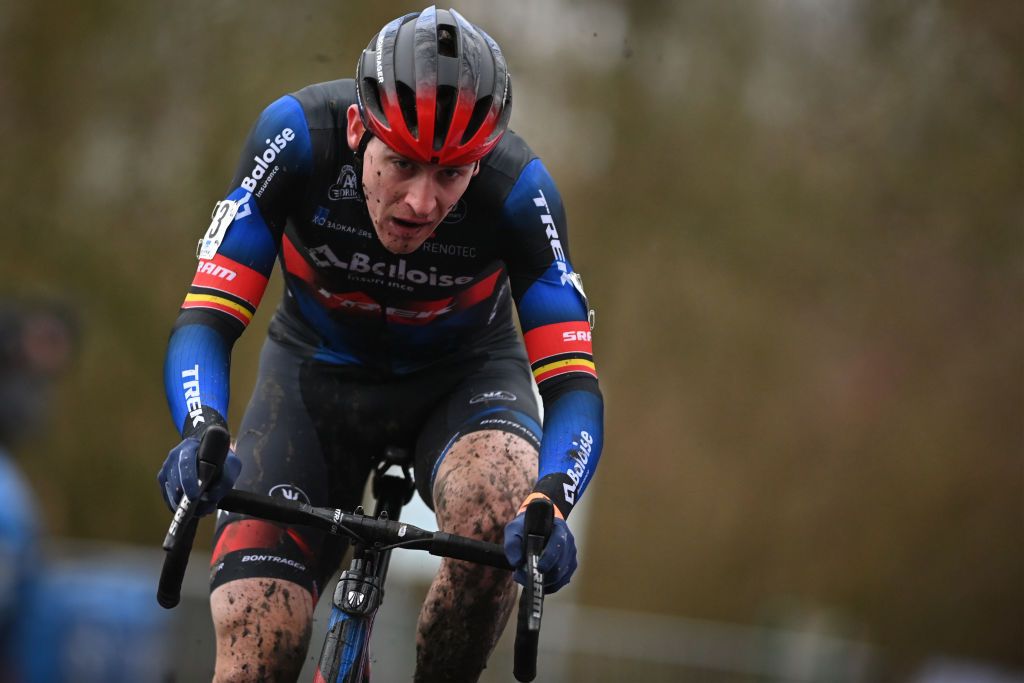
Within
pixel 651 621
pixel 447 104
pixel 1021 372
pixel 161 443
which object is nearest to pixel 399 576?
pixel 651 621

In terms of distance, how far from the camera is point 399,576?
12.1 meters

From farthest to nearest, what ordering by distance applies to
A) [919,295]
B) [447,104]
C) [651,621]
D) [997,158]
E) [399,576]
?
1. [919,295]
2. [997,158]
3. [651,621]
4. [399,576]
5. [447,104]

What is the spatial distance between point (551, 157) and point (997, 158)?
235 inches

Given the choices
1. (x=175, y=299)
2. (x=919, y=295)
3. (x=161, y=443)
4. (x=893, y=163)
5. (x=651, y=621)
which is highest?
(x=893, y=163)

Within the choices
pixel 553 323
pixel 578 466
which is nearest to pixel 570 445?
pixel 578 466

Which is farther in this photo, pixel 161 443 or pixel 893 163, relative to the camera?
pixel 893 163

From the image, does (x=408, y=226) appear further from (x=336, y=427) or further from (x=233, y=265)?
(x=336, y=427)

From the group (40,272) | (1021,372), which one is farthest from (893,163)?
(40,272)

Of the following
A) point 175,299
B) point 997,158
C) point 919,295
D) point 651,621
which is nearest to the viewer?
point 651,621

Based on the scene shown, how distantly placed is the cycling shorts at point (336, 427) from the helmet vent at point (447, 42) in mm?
1312

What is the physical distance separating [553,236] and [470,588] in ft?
4.01

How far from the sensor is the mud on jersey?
4477mm

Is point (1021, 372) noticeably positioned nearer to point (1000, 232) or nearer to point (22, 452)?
point (1000, 232)

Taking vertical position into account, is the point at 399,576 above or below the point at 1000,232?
below
